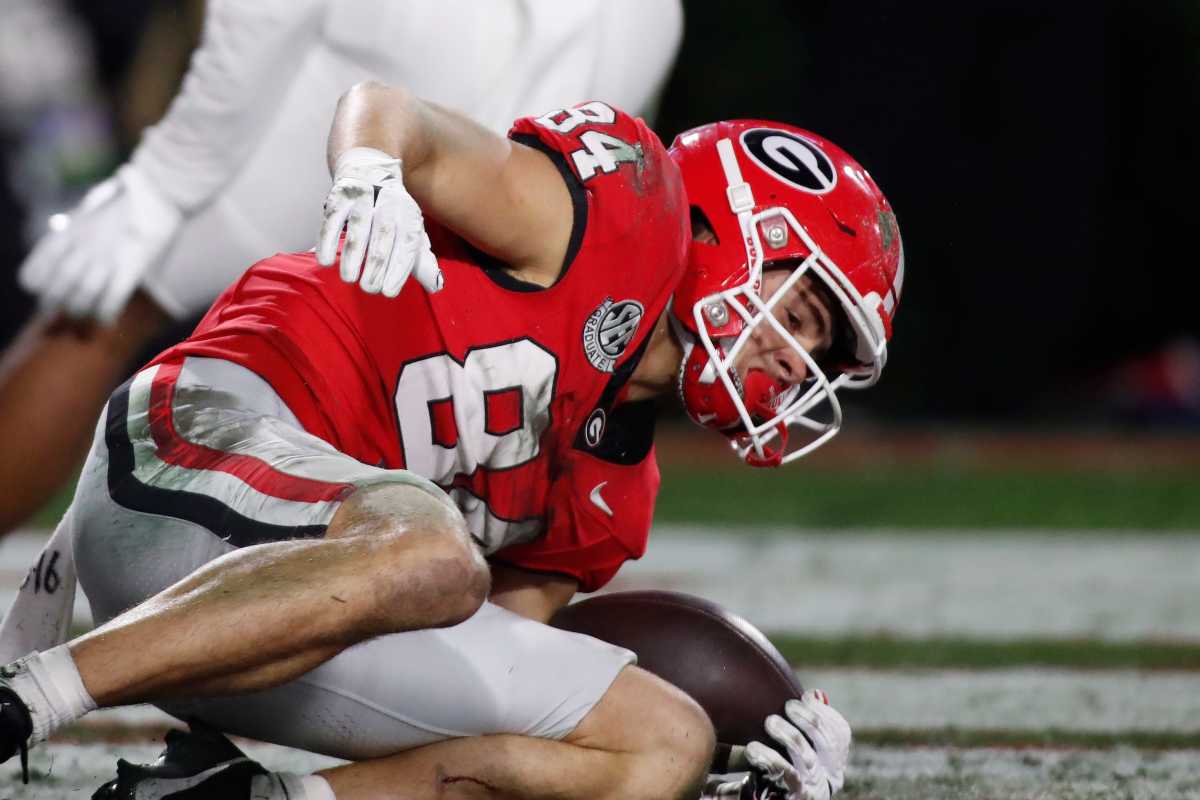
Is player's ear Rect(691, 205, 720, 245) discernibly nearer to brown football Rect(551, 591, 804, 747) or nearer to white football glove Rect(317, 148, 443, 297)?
brown football Rect(551, 591, 804, 747)

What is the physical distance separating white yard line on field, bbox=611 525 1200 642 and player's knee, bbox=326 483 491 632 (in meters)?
2.05

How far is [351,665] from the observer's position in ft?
6.05

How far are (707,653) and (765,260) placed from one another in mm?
532

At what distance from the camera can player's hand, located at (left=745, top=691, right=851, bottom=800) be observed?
212 centimetres

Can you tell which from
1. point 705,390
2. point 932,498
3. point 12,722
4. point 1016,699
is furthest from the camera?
Result: point 932,498

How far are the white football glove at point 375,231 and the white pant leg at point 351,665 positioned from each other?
24 centimetres

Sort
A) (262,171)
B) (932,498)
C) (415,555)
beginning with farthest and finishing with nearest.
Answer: (932,498), (262,171), (415,555)

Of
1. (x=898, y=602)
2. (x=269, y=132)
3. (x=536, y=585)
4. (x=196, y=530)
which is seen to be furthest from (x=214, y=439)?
(x=898, y=602)

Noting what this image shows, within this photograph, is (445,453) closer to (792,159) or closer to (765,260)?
(765,260)

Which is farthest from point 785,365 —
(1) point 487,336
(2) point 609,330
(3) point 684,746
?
(3) point 684,746

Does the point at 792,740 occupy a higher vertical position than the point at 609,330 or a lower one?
lower

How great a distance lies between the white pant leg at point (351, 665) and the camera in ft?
6.07

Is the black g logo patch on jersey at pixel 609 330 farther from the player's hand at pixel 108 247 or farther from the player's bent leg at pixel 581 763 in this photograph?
the player's hand at pixel 108 247

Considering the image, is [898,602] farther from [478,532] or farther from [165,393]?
[165,393]
